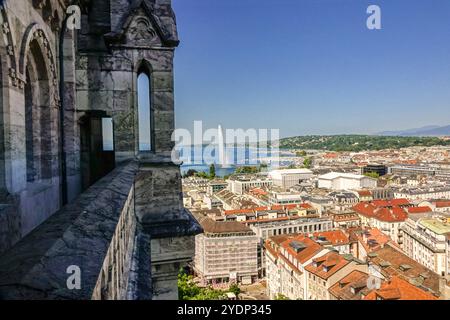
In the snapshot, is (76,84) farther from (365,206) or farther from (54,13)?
(365,206)

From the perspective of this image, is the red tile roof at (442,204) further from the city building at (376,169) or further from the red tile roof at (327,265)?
the city building at (376,169)

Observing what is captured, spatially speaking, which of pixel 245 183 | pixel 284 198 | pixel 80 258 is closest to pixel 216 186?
pixel 245 183

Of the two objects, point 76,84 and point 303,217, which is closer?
point 76,84

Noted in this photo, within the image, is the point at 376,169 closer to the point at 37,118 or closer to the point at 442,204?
the point at 442,204

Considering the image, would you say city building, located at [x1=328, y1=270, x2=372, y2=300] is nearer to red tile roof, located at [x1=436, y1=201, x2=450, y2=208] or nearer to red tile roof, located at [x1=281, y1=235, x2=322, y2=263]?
red tile roof, located at [x1=281, y1=235, x2=322, y2=263]

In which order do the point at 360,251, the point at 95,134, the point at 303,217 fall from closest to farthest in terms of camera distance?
the point at 95,134
the point at 360,251
the point at 303,217

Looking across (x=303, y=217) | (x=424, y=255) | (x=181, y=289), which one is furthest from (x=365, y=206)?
(x=181, y=289)
